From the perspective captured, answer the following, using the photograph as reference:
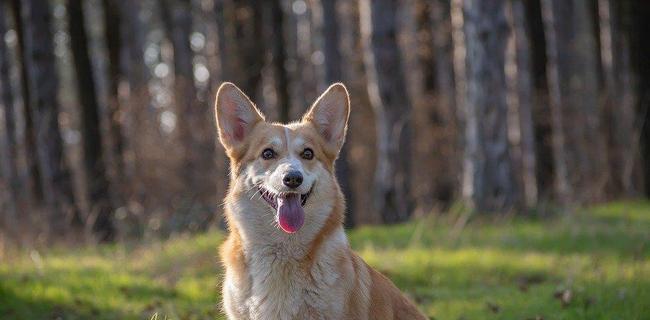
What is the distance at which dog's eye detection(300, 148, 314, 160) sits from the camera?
516 cm

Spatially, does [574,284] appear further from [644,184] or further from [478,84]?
[644,184]

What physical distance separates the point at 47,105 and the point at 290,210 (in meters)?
10.9

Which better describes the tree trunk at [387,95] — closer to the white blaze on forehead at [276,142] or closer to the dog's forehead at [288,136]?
the dog's forehead at [288,136]

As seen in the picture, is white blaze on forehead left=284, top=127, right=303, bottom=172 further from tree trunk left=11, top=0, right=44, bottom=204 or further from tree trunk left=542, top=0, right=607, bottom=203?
tree trunk left=11, top=0, right=44, bottom=204

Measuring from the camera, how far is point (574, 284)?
25.2 feet

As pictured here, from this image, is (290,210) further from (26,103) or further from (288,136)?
(26,103)

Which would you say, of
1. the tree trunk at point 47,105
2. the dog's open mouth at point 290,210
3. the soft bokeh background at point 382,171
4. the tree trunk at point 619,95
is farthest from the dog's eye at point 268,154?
the tree trunk at point 619,95

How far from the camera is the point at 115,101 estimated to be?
17.4m

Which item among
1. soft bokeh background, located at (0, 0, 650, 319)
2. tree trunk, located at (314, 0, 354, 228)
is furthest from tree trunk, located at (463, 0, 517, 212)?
tree trunk, located at (314, 0, 354, 228)

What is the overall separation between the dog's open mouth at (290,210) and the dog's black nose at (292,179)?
10cm

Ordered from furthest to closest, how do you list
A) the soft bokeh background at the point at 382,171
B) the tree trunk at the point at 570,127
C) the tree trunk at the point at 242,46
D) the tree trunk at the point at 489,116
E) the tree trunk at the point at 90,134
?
1. the tree trunk at the point at 570,127
2. the tree trunk at the point at 90,134
3. the tree trunk at the point at 242,46
4. the tree trunk at the point at 489,116
5. the soft bokeh background at the point at 382,171

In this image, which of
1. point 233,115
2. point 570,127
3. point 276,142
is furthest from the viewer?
point 570,127

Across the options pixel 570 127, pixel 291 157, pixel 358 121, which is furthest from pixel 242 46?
pixel 570 127

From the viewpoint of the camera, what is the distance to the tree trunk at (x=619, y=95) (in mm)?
17141
